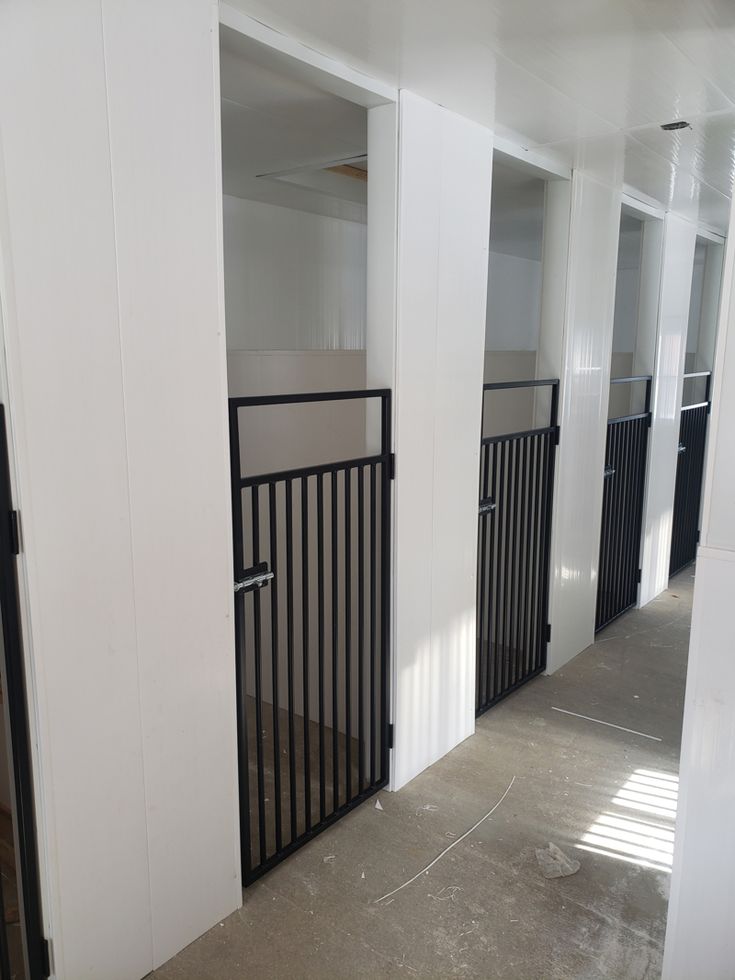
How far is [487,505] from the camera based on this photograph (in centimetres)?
339

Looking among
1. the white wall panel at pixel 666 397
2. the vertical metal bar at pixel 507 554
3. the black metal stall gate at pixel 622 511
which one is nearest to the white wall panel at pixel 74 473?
the vertical metal bar at pixel 507 554

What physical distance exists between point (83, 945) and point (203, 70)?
7.25 ft

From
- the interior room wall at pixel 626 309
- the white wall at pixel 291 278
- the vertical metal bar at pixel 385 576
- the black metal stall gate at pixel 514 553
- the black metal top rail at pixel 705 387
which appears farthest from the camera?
the black metal top rail at pixel 705 387

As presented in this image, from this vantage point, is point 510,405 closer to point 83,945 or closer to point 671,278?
point 671,278

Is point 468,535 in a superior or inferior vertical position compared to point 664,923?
superior

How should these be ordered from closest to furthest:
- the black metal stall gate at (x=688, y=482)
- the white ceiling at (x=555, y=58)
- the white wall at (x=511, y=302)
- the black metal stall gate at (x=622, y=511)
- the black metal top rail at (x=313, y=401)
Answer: the white ceiling at (x=555, y=58) < the black metal top rail at (x=313, y=401) < the black metal stall gate at (x=622, y=511) < the black metal stall gate at (x=688, y=482) < the white wall at (x=511, y=302)

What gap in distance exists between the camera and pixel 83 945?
6.08 feet

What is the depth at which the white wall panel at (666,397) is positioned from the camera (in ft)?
16.0

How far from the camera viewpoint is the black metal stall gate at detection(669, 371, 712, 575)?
5.71m

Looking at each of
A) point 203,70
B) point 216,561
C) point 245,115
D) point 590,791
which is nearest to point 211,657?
point 216,561

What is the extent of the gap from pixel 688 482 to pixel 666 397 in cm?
120

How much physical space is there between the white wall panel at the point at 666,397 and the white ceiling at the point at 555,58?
5.61ft

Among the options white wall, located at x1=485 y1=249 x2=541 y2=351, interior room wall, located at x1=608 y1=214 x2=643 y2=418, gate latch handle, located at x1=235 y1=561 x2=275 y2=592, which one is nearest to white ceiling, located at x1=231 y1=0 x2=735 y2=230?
gate latch handle, located at x1=235 y1=561 x2=275 y2=592

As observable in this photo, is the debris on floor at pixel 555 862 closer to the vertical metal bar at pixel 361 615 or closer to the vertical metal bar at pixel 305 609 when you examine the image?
the vertical metal bar at pixel 361 615
